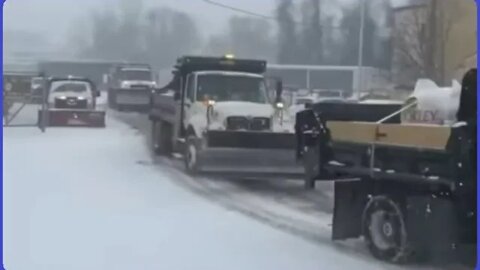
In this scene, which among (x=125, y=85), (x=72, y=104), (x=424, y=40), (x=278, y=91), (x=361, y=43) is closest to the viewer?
(x=278, y=91)

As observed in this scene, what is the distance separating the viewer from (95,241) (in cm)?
991

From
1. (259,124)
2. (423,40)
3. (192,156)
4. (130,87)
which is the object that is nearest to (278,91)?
(259,124)

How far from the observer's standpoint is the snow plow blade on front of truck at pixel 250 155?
50.8ft

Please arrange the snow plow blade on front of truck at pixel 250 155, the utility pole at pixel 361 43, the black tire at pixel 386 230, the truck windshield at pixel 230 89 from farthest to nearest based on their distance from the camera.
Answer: the utility pole at pixel 361 43
the truck windshield at pixel 230 89
the snow plow blade on front of truck at pixel 250 155
the black tire at pixel 386 230

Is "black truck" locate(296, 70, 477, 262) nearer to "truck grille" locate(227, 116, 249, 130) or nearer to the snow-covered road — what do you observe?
the snow-covered road

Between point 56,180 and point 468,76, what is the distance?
878 centimetres

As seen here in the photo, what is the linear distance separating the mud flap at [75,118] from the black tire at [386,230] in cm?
2067

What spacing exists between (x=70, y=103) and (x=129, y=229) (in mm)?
22633

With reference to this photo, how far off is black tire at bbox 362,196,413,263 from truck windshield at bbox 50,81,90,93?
82.4 ft

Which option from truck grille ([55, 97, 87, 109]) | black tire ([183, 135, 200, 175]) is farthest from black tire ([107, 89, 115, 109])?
black tire ([183, 135, 200, 175])

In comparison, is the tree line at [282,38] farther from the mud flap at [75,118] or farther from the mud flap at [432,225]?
the mud flap at [432,225]

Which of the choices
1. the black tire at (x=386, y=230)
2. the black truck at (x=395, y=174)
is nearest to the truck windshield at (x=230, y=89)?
the black truck at (x=395, y=174)

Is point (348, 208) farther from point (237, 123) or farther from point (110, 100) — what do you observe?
point (110, 100)

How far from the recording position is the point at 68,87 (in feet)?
111
